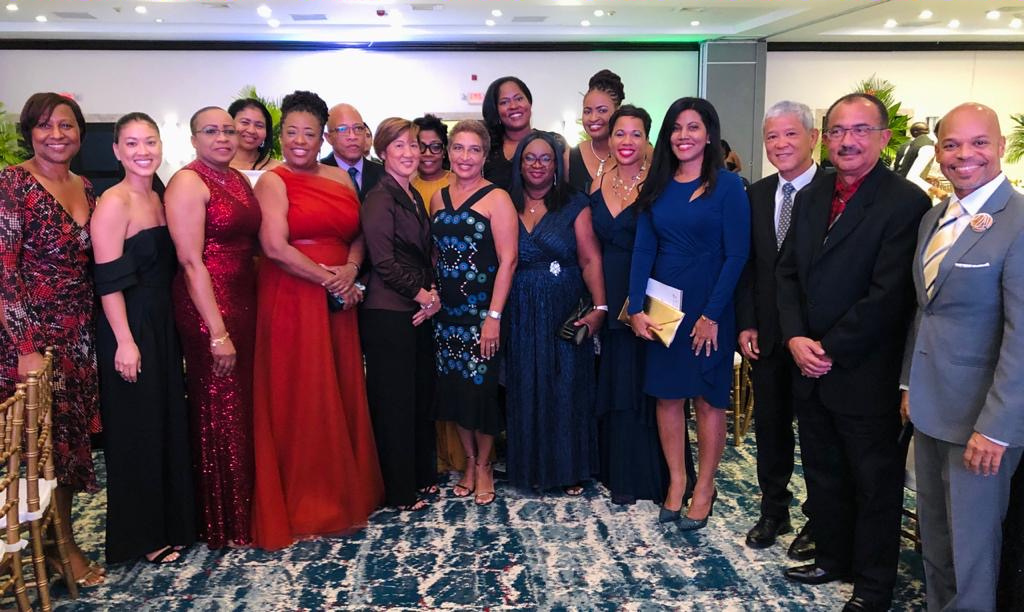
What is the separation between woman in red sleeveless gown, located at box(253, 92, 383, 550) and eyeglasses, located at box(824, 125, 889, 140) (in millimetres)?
2012

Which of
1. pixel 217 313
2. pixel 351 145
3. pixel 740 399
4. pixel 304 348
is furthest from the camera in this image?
pixel 740 399

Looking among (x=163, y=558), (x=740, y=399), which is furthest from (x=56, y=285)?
(x=740, y=399)

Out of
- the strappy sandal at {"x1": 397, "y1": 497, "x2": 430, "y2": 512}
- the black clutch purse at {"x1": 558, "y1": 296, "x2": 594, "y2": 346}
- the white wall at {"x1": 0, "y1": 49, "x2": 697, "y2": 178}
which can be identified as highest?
the white wall at {"x1": 0, "y1": 49, "x2": 697, "y2": 178}

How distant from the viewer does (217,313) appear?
3.04 m

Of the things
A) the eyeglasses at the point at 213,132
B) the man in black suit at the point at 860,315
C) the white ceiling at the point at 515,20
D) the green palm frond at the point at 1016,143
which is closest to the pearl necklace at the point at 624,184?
the man in black suit at the point at 860,315

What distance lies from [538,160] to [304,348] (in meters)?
1.37

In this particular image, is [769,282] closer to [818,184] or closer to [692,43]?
[818,184]

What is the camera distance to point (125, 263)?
2.83m

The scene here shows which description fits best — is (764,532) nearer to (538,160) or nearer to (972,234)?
(972,234)

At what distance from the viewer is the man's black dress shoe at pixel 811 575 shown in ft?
9.34

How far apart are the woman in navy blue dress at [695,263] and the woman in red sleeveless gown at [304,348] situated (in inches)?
52.7

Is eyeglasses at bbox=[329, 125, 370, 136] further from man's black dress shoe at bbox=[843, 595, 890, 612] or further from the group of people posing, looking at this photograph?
man's black dress shoe at bbox=[843, 595, 890, 612]

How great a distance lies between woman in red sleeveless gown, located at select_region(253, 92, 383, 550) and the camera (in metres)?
Answer: 3.22

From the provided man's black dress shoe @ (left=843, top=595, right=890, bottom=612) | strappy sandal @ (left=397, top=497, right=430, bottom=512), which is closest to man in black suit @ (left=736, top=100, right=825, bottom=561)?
man's black dress shoe @ (left=843, top=595, right=890, bottom=612)
